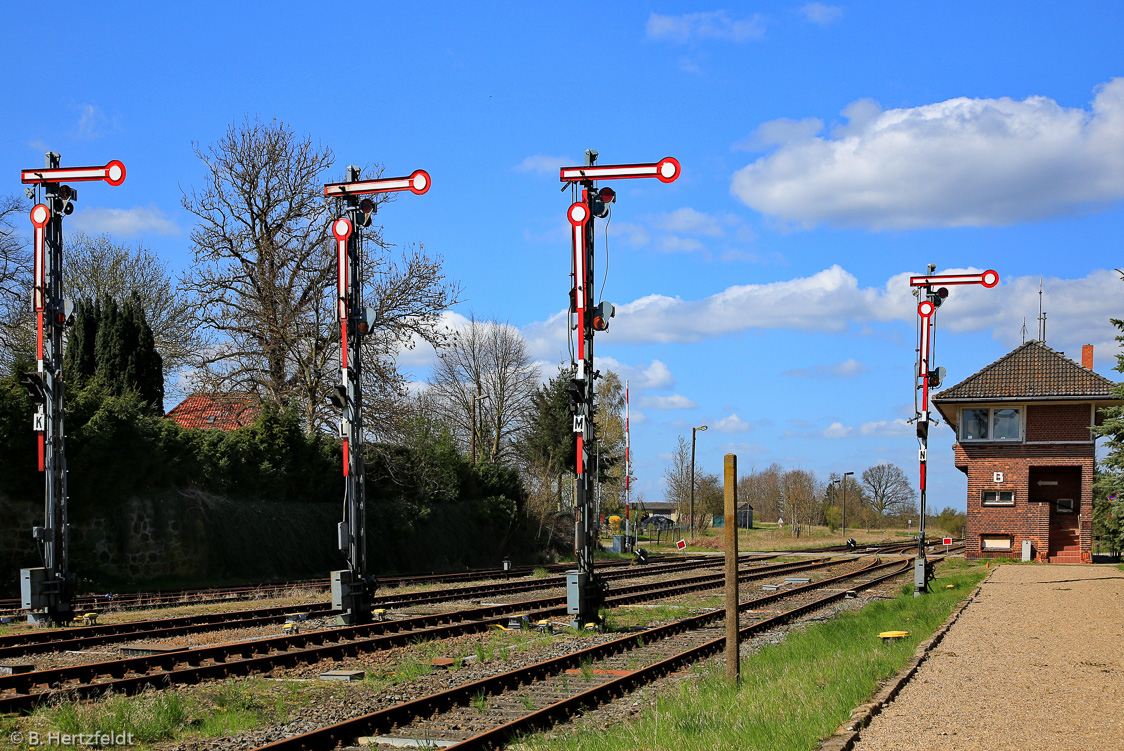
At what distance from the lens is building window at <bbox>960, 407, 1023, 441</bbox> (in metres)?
37.8

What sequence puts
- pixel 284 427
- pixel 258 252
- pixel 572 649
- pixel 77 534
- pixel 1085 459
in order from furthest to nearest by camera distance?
pixel 1085 459
pixel 258 252
pixel 284 427
pixel 77 534
pixel 572 649

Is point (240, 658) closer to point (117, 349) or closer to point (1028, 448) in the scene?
point (117, 349)

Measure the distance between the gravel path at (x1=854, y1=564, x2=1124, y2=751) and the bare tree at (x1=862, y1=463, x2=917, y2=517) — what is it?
115041 millimetres

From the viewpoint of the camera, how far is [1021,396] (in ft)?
122

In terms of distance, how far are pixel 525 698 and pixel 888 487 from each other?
127 m

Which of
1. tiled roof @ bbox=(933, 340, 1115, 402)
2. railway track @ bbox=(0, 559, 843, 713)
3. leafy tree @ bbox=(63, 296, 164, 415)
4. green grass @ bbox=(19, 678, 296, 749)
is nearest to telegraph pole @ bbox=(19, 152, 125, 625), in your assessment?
railway track @ bbox=(0, 559, 843, 713)

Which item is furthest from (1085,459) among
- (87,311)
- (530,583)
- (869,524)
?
(869,524)

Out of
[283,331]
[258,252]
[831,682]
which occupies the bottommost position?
[831,682]

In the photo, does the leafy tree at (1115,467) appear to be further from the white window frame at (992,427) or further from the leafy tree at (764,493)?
the leafy tree at (764,493)

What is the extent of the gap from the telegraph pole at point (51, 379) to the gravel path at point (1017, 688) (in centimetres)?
1344

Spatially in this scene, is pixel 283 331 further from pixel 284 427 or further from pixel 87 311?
pixel 87 311

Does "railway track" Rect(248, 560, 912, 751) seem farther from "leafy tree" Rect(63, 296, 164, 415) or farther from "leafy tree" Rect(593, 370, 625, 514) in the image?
"leafy tree" Rect(593, 370, 625, 514)

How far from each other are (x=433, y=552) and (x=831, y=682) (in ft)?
92.7

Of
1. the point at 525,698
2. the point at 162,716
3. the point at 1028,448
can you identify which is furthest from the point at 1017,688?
the point at 1028,448
